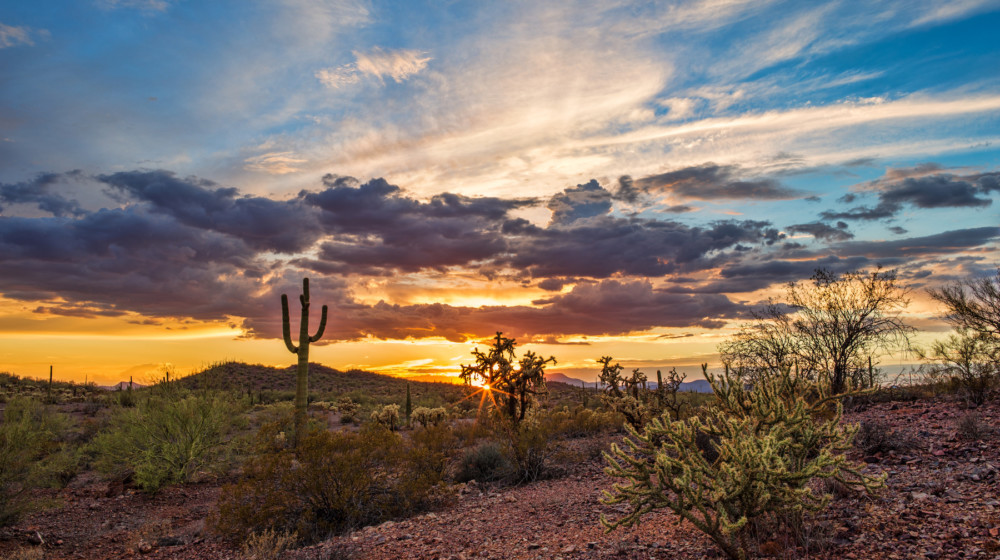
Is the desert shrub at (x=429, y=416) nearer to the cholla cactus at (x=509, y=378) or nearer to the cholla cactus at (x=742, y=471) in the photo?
the cholla cactus at (x=509, y=378)

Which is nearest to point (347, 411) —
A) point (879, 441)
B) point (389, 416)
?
point (389, 416)

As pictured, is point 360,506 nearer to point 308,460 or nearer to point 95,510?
point 308,460

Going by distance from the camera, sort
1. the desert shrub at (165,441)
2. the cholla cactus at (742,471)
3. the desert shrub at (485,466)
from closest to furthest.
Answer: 1. the cholla cactus at (742,471)
2. the desert shrub at (485,466)
3. the desert shrub at (165,441)

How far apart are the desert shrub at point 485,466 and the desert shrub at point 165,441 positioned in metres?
8.32

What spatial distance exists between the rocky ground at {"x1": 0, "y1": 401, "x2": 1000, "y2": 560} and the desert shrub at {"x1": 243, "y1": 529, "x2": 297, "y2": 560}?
330 mm

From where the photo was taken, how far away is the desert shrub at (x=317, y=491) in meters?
9.48

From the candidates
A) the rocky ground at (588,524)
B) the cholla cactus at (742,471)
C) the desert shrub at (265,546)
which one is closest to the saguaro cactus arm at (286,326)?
the rocky ground at (588,524)

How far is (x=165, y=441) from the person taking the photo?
16.0 meters

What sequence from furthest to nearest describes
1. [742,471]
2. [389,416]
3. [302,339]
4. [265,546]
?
[389,416] < [302,339] < [265,546] < [742,471]

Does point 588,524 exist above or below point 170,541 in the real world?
above

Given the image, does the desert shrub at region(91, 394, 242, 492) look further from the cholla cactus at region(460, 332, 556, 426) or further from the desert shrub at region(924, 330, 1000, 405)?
the desert shrub at region(924, 330, 1000, 405)

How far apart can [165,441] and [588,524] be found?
13662mm

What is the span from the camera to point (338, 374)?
7025 centimetres

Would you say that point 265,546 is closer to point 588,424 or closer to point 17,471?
point 17,471
